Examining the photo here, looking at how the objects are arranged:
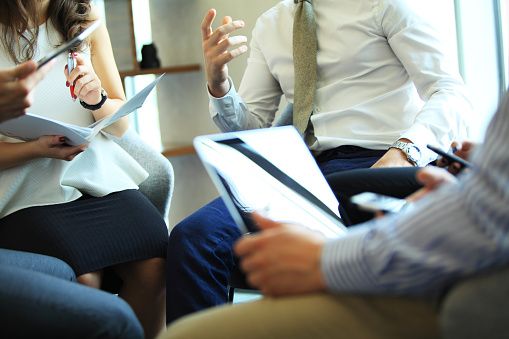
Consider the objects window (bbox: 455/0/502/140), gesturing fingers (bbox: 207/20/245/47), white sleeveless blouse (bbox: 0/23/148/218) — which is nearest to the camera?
white sleeveless blouse (bbox: 0/23/148/218)

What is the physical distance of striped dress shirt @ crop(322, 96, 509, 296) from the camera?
2.31 ft

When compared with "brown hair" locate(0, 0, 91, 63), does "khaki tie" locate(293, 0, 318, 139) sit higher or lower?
lower

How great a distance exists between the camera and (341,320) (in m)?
0.77

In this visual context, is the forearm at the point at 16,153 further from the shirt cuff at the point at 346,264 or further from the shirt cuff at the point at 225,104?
the shirt cuff at the point at 346,264

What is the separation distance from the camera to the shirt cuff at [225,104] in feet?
6.42

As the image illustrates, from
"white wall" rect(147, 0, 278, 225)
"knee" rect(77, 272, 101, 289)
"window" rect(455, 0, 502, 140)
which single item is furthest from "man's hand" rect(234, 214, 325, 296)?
"white wall" rect(147, 0, 278, 225)

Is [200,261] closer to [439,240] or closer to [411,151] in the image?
[411,151]

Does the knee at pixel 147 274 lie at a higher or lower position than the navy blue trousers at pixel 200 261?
lower

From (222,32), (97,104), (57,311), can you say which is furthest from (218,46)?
(57,311)

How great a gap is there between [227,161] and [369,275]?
47 cm

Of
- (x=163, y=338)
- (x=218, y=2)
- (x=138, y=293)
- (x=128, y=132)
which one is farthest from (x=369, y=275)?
(x=218, y=2)

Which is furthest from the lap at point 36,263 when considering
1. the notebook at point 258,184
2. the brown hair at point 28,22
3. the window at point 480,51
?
the window at point 480,51

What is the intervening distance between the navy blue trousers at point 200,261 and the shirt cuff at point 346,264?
787 mm

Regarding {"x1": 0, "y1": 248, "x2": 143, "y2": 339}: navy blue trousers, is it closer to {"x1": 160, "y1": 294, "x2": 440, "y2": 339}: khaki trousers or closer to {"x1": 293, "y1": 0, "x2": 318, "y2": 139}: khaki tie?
{"x1": 160, "y1": 294, "x2": 440, "y2": 339}: khaki trousers
